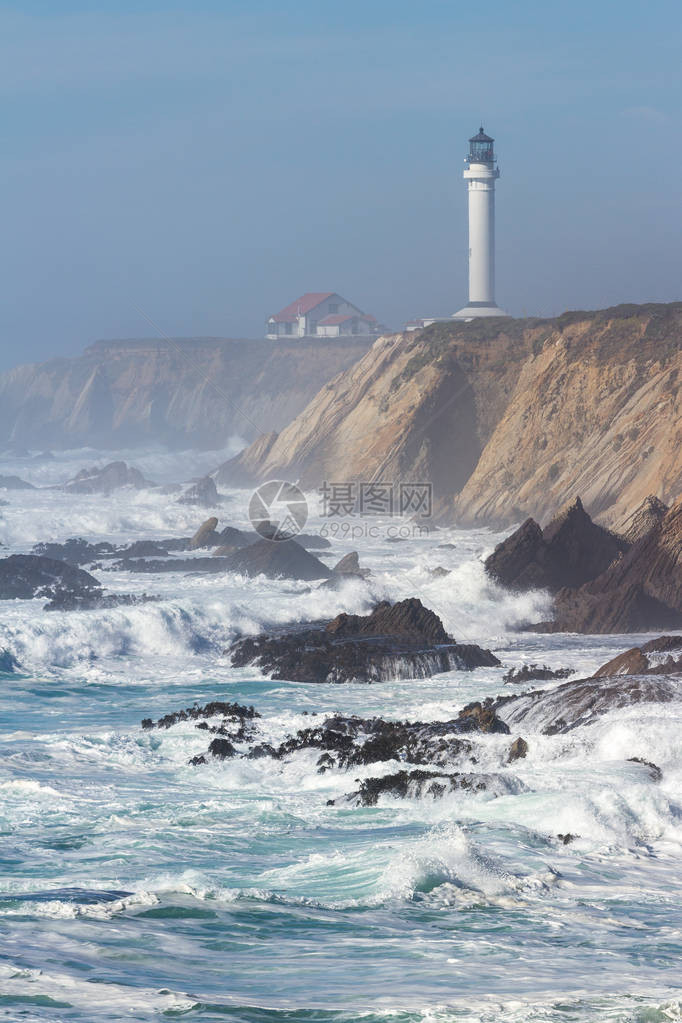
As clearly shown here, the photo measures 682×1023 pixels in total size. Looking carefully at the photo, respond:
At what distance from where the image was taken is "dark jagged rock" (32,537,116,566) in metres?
50.0

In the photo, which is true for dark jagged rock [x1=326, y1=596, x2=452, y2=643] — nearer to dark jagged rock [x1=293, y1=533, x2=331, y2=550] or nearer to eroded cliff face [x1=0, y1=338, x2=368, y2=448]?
dark jagged rock [x1=293, y1=533, x2=331, y2=550]

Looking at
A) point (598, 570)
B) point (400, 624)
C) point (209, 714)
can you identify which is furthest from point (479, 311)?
point (209, 714)

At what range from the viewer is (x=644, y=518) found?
39.8 metres

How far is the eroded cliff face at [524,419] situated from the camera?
4862 centimetres

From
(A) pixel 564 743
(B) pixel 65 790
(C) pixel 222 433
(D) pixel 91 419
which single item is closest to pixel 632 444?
(A) pixel 564 743

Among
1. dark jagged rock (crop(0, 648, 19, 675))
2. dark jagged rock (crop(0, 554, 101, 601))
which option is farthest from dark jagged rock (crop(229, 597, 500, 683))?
dark jagged rock (crop(0, 554, 101, 601))

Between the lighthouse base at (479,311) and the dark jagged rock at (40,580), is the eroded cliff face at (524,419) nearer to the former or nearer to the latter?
the lighthouse base at (479,311)

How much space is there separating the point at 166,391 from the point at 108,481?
215 ft

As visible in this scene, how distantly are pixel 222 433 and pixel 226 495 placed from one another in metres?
62.0

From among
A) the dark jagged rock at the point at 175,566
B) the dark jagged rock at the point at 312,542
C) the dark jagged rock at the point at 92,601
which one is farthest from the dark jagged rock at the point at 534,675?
the dark jagged rock at the point at 312,542

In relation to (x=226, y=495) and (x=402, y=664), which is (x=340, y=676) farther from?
(x=226, y=495)

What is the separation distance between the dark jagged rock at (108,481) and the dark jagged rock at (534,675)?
61.7 m

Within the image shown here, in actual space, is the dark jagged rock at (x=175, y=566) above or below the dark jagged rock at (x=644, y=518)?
below

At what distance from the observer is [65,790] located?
19.5m
